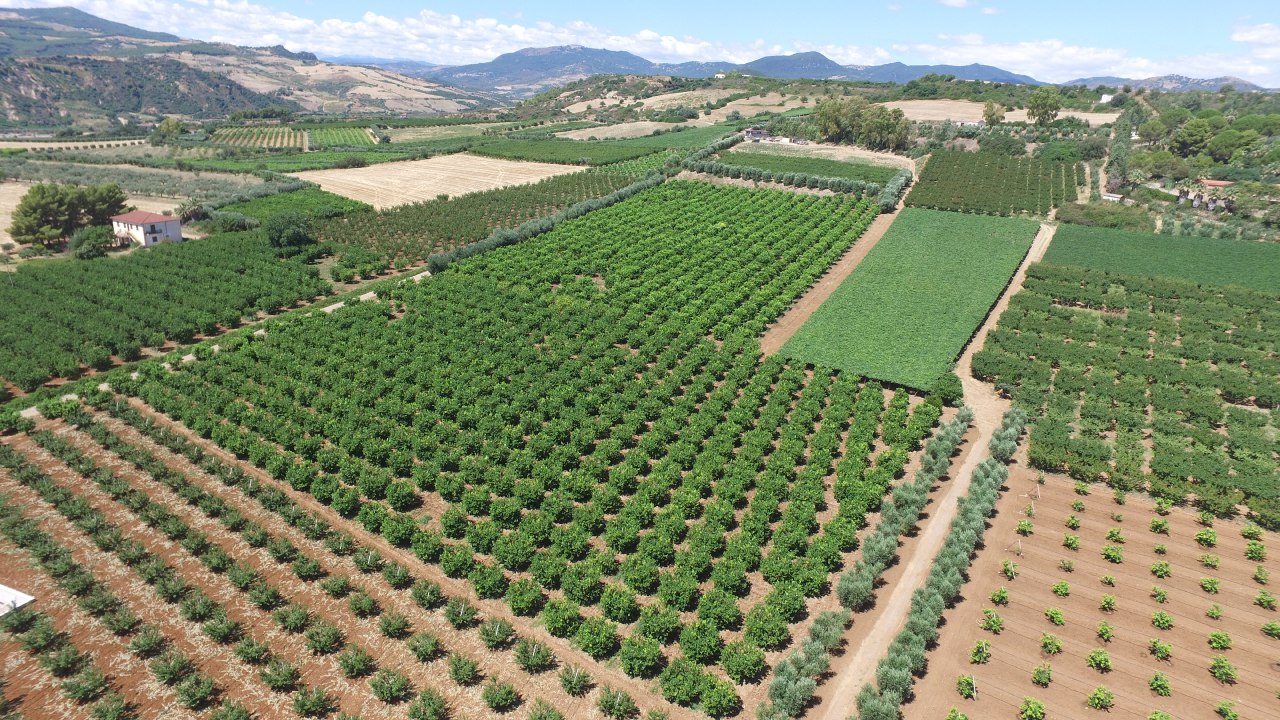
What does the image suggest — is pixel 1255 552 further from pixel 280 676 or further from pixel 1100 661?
pixel 280 676

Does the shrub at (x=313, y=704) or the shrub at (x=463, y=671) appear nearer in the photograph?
the shrub at (x=313, y=704)

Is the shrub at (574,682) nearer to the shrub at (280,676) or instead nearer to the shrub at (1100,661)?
the shrub at (280,676)

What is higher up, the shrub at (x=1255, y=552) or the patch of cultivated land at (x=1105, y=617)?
the shrub at (x=1255, y=552)

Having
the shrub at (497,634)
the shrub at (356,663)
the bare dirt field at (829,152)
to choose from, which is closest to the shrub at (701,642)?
the shrub at (497,634)

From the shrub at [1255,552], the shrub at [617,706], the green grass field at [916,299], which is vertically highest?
the green grass field at [916,299]

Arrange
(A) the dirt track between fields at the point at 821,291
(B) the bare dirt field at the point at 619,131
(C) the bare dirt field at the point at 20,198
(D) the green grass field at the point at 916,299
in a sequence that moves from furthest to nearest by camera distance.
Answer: (B) the bare dirt field at the point at 619,131, (C) the bare dirt field at the point at 20,198, (A) the dirt track between fields at the point at 821,291, (D) the green grass field at the point at 916,299

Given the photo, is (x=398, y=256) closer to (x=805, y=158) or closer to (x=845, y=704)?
(x=845, y=704)

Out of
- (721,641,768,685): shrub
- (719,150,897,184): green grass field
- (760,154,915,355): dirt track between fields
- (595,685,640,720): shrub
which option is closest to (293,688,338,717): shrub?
(595,685,640,720): shrub

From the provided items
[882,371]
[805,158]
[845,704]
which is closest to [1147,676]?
[845,704]
